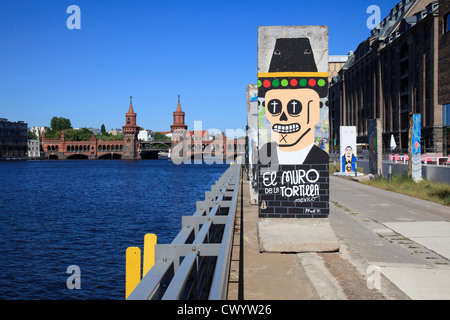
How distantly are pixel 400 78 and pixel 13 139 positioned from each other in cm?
15319

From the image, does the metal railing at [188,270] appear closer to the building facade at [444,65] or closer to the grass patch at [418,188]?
the grass patch at [418,188]

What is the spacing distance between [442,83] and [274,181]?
1684 inches

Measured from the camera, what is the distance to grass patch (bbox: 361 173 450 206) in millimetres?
17325

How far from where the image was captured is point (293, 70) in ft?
27.8

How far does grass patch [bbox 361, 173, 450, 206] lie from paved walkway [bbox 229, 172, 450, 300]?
5.95 m

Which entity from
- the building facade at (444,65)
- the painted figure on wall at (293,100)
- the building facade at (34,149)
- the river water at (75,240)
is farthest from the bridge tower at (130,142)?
the painted figure on wall at (293,100)

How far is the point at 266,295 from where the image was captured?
565cm

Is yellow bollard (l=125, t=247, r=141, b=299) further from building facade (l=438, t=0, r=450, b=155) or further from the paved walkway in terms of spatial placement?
building facade (l=438, t=0, r=450, b=155)

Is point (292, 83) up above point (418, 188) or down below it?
above

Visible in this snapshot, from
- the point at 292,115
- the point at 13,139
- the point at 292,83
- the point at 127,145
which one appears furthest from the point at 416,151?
the point at 13,139

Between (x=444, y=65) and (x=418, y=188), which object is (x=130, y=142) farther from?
(x=418, y=188)

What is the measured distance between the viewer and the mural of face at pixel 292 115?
8.50 m
